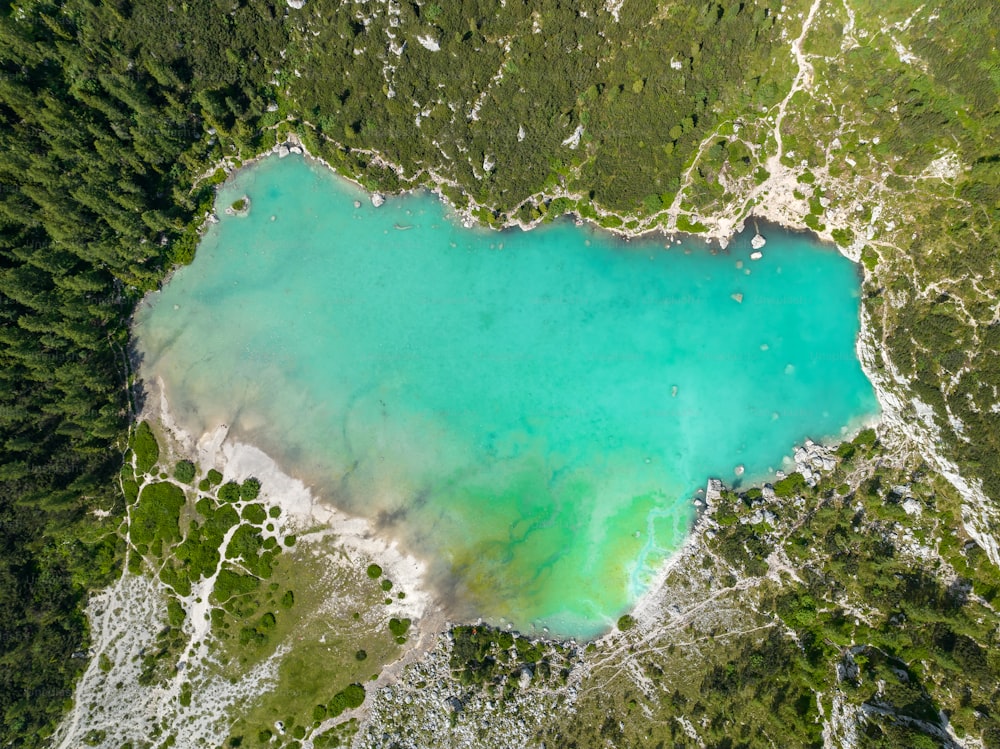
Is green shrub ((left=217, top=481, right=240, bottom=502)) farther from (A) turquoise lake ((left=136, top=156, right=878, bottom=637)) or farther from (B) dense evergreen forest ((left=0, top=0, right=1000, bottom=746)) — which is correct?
(B) dense evergreen forest ((left=0, top=0, right=1000, bottom=746))

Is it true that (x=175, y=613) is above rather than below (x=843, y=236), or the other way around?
below

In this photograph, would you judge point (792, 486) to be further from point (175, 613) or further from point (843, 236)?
point (175, 613)

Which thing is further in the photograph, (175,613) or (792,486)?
(792,486)

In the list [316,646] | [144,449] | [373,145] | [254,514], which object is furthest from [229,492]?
[373,145]

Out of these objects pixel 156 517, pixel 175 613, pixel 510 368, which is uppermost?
pixel 510 368

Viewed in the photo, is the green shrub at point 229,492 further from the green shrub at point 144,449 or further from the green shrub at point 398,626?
the green shrub at point 398,626

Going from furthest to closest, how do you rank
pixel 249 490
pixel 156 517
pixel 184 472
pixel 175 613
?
pixel 249 490, pixel 184 472, pixel 156 517, pixel 175 613

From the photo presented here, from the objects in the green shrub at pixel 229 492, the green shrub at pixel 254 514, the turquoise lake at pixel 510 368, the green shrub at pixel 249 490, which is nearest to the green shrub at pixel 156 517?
the green shrub at pixel 229 492
